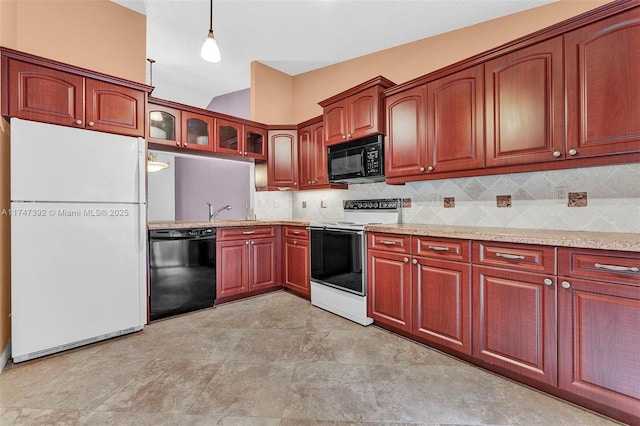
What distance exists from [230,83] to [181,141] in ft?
6.08

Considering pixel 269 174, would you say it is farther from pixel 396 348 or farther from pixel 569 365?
pixel 569 365

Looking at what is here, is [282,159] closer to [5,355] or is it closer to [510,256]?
[510,256]

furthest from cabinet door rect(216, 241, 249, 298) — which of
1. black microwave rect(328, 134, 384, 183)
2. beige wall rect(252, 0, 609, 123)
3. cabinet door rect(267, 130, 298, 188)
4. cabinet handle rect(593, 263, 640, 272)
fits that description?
cabinet handle rect(593, 263, 640, 272)

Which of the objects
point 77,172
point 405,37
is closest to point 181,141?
point 77,172

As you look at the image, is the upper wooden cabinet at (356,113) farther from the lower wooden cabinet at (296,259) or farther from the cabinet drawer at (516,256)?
the cabinet drawer at (516,256)

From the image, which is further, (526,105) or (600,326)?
(526,105)

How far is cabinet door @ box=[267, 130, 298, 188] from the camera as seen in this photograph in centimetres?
375

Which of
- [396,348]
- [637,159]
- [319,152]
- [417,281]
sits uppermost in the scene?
[319,152]

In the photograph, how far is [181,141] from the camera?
3.01m

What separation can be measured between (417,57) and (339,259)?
2344 mm

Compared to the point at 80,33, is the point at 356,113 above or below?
below

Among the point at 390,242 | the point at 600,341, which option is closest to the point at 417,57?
the point at 390,242

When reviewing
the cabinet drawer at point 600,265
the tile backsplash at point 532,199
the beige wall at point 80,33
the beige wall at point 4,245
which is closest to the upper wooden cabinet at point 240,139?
the beige wall at point 80,33

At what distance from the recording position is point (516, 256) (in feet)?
5.36
